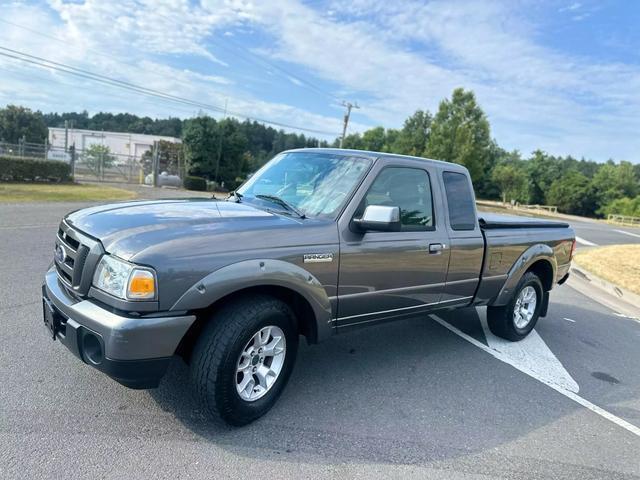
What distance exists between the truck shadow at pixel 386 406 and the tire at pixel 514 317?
0.58 metres

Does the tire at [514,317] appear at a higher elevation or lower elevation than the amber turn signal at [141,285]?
lower

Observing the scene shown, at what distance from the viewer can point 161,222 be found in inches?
124

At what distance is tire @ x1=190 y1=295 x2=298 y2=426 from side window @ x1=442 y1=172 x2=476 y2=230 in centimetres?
210

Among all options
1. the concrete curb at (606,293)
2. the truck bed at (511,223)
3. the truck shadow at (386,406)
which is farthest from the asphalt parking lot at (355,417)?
the concrete curb at (606,293)

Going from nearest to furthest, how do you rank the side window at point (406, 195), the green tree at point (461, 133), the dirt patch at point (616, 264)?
the side window at point (406, 195), the dirt patch at point (616, 264), the green tree at point (461, 133)

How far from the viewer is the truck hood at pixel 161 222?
2.88m

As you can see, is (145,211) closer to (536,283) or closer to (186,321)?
(186,321)

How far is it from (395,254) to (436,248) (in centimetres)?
56

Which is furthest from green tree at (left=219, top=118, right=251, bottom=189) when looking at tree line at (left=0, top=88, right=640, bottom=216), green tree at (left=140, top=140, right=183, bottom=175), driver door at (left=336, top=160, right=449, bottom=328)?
driver door at (left=336, top=160, right=449, bottom=328)

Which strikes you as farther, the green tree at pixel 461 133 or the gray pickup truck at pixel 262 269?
the green tree at pixel 461 133

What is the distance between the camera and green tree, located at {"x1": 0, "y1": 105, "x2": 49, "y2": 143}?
241ft

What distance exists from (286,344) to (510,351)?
3019mm

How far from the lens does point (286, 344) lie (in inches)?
136

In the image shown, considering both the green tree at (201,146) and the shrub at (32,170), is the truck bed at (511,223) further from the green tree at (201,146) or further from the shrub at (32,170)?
the green tree at (201,146)
